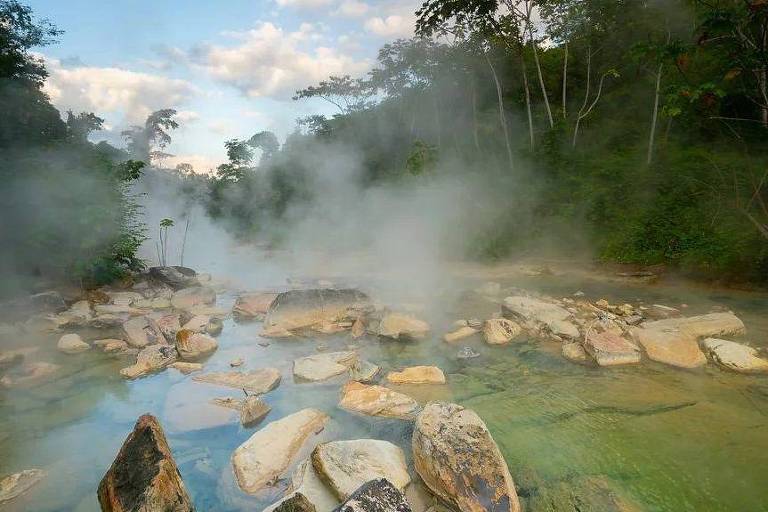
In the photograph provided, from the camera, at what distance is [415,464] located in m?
2.87

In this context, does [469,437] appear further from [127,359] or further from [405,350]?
[127,359]

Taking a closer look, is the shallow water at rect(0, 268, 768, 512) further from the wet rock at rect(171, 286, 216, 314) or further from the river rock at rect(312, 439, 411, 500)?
the wet rock at rect(171, 286, 216, 314)

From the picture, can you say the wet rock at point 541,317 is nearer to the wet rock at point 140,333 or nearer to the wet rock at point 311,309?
the wet rock at point 311,309

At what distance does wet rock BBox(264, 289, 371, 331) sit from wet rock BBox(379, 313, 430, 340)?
79 centimetres

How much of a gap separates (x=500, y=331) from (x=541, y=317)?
70 cm

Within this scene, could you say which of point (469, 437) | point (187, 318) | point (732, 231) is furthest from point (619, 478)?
point (732, 231)

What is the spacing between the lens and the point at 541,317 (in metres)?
5.66

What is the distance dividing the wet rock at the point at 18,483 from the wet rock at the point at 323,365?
229 cm

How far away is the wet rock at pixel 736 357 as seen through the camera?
4.17 m

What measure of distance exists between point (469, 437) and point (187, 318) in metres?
5.47

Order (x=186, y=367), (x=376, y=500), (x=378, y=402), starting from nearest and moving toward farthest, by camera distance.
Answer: (x=376, y=500) < (x=378, y=402) < (x=186, y=367)

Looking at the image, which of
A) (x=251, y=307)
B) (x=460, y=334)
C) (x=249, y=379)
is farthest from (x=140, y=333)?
(x=460, y=334)

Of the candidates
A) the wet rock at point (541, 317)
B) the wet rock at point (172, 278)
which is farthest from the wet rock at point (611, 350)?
the wet rock at point (172, 278)

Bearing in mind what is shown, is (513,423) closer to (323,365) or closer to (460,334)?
(460,334)
